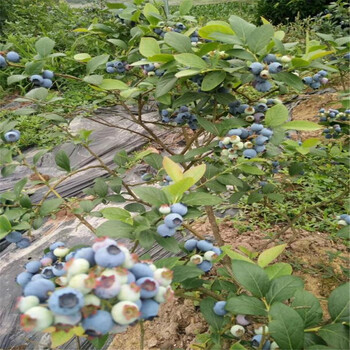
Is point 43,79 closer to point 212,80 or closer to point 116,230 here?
point 212,80

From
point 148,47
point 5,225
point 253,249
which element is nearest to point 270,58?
point 148,47

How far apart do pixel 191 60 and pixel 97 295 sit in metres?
0.69

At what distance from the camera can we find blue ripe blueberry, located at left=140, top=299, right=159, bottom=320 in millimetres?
449

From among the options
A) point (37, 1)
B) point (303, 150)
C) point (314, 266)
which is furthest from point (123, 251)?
point (37, 1)

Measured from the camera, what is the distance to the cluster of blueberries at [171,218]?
64 centimetres

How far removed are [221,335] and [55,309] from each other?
0.57 meters

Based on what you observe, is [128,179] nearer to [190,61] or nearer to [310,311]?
[190,61]

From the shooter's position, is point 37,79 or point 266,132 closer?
point 266,132

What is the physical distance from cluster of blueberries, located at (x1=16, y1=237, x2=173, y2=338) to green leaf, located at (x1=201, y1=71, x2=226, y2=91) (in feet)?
1.96

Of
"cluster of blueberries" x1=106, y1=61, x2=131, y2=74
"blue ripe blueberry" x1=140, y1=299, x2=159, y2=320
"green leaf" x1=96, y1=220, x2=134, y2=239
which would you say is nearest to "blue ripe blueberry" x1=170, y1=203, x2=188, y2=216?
"green leaf" x1=96, y1=220, x2=134, y2=239

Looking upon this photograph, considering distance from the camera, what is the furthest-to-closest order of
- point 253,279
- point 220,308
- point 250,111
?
point 250,111 → point 220,308 → point 253,279

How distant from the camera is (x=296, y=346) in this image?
56 centimetres

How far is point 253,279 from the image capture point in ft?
2.21

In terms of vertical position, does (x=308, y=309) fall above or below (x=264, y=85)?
below
